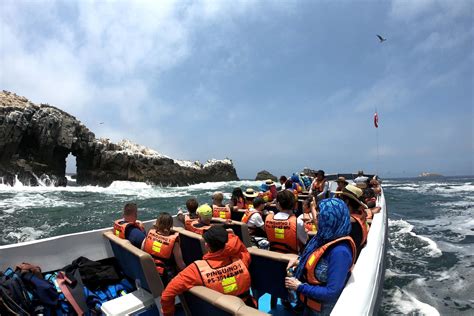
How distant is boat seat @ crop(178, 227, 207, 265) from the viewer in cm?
344

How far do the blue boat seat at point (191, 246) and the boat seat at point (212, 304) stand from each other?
1304mm

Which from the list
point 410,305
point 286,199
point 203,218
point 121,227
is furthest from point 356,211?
point 410,305

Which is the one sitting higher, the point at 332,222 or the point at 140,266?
the point at 332,222

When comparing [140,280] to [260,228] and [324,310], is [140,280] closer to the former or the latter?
[324,310]

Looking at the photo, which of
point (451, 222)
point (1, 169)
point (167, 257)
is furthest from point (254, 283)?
point (1, 169)

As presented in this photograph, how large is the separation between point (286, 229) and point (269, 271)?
25.4 inches

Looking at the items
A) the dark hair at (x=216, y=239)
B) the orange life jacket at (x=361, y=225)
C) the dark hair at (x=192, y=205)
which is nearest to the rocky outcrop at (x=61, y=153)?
the dark hair at (x=192, y=205)

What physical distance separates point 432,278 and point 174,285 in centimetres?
635

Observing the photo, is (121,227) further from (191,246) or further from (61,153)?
(61,153)

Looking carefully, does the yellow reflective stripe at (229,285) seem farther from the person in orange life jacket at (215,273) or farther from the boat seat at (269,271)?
the boat seat at (269,271)

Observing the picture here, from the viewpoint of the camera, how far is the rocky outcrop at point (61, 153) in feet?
104

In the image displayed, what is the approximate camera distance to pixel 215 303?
5.82ft

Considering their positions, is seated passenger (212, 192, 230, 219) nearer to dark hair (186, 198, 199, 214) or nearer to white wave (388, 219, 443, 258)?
dark hair (186, 198, 199, 214)

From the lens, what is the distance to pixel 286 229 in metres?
3.38
